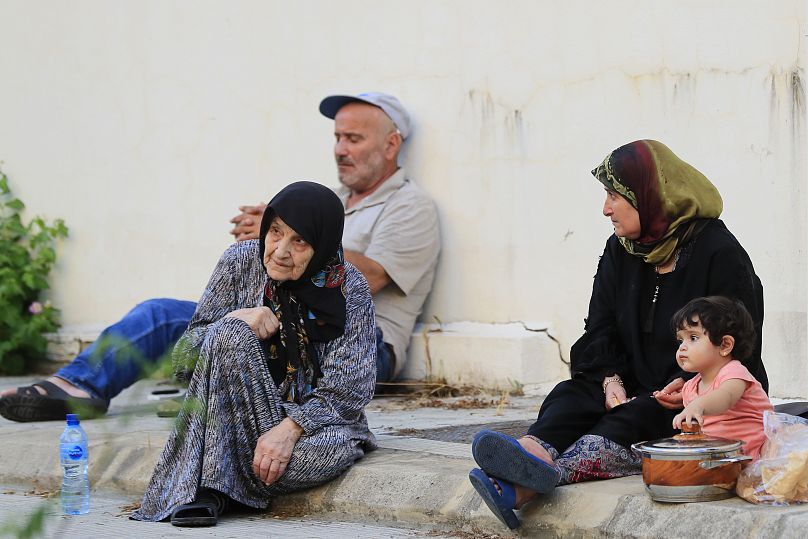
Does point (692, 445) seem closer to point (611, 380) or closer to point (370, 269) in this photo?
point (611, 380)

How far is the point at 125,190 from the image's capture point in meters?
7.72

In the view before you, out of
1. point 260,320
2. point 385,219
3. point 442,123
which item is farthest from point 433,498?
point 442,123

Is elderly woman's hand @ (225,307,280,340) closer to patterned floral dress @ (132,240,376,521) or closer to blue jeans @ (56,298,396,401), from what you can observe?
patterned floral dress @ (132,240,376,521)

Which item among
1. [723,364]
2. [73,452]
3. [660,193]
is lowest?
[73,452]

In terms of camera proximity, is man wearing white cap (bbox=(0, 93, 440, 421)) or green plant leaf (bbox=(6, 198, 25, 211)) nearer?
man wearing white cap (bbox=(0, 93, 440, 421))

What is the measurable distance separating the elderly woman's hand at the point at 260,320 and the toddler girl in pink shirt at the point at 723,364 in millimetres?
1276

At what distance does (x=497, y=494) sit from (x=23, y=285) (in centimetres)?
536

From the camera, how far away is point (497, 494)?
332 cm

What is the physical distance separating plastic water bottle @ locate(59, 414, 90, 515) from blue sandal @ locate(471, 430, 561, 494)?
1.44m

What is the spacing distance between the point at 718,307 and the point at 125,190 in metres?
5.08

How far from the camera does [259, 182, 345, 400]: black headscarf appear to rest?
3932 mm

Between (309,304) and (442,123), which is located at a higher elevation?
(442,123)

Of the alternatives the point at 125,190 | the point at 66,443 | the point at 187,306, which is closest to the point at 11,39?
the point at 125,190

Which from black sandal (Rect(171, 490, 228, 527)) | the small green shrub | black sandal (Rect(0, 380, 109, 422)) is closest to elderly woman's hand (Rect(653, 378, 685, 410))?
black sandal (Rect(171, 490, 228, 527))
